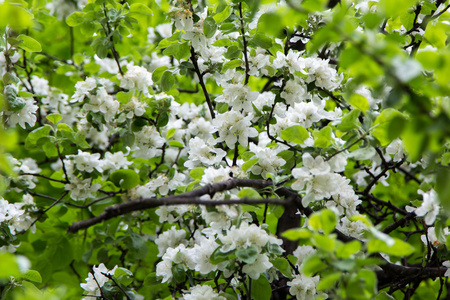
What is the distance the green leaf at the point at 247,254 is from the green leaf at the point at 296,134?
55 centimetres

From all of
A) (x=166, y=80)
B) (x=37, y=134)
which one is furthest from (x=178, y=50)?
(x=37, y=134)

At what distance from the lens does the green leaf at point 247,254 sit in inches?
70.7

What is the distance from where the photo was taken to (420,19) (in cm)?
315

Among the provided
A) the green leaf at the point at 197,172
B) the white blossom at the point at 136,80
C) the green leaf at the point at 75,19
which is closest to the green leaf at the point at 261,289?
the green leaf at the point at 197,172

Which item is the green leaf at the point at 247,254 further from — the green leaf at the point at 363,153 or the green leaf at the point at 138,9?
the green leaf at the point at 138,9

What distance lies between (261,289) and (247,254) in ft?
1.58

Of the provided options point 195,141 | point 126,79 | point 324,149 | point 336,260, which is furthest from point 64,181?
point 336,260

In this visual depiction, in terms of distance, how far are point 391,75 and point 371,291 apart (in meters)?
0.72

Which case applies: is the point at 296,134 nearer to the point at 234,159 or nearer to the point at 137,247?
the point at 234,159

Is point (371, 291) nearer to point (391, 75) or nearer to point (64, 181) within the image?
point (391, 75)

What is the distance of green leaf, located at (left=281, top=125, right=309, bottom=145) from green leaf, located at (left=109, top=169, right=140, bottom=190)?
1.36 m

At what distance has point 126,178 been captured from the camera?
3111 mm

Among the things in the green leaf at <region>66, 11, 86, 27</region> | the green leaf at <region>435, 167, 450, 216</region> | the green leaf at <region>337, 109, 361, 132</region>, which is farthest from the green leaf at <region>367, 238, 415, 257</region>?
the green leaf at <region>66, 11, 86, 27</region>

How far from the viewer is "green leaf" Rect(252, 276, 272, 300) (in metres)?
2.20
